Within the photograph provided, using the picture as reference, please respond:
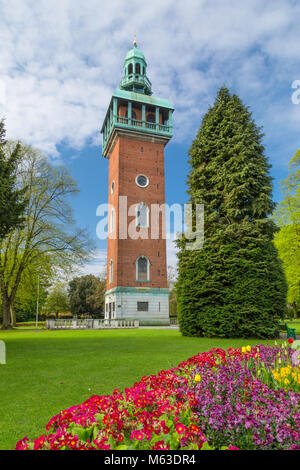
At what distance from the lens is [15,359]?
9555 mm

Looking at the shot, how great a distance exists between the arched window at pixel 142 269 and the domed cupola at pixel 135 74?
80.4ft

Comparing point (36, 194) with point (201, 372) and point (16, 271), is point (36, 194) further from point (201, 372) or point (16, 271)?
point (201, 372)

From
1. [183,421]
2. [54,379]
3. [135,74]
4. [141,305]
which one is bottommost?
[141,305]

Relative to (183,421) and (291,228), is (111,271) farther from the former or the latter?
(183,421)

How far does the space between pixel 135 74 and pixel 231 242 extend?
1397 inches

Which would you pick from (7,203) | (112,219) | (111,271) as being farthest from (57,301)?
(7,203)

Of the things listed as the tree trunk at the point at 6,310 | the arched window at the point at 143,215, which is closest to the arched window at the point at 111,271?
the arched window at the point at 143,215

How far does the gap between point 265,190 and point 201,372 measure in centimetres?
1478

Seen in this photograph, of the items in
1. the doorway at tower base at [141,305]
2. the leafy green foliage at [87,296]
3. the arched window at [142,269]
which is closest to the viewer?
the doorway at tower base at [141,305]

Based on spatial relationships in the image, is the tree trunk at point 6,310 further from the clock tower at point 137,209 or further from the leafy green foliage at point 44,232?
the clock tower at point 137,209

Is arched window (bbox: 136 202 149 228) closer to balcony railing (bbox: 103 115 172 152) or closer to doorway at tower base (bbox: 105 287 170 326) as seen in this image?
doorway at tower base (bbox: 105 287 170 326)

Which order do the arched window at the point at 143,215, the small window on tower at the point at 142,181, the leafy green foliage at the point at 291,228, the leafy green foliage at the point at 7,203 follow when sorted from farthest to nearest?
the small window on tower at the point at 142,181
the arched window at the point at 143,215
the leafy green foliage at the point at 291,228
the leafy green foliage at the point at 7,203

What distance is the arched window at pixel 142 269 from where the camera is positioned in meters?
35.8

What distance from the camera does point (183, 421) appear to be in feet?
11.1
